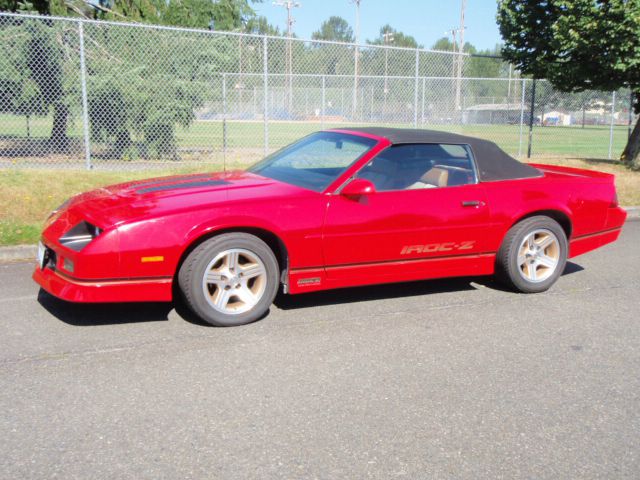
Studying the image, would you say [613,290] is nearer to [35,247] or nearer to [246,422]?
[246,422]

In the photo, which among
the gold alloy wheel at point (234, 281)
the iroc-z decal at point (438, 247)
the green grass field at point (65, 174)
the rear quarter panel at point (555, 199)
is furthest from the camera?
the green grass field at point (65, 174)

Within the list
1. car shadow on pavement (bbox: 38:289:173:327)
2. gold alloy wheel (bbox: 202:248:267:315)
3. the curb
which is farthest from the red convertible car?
the curb

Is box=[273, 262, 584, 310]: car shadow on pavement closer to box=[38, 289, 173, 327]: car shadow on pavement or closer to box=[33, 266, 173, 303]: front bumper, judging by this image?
box=[38, 289, 173, 327]: car shadow on pavement

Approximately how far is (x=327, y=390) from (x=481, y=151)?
9.73 feet

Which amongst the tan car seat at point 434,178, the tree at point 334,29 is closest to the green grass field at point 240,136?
the tan car seat at point 434,178

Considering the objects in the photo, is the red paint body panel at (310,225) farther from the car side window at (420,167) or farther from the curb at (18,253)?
the curb at (18,253)

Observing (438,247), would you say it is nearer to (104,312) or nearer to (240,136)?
(104,312)

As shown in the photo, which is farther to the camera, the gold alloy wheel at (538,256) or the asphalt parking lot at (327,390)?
the gold alloy wheel at (538,256)

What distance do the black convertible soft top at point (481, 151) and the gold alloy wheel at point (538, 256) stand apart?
557mm

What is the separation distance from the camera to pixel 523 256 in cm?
574

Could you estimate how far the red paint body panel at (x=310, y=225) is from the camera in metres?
4.36

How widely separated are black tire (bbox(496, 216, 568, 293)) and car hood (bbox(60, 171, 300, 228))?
193cm

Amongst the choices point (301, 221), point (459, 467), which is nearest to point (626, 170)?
point (301, 221)

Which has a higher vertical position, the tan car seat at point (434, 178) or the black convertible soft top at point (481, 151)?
the black convertible soft top at point (481, 151)
